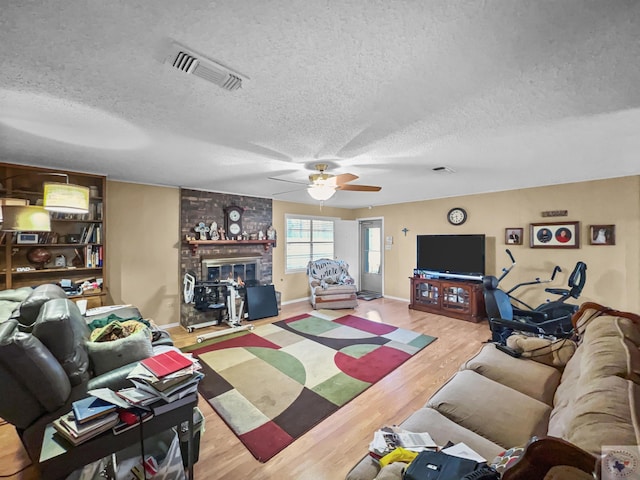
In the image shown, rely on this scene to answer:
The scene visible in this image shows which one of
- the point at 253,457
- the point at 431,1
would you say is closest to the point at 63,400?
the point at 253,457

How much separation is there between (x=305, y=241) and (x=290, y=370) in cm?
381

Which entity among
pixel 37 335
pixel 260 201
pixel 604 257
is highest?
pixel 260 201

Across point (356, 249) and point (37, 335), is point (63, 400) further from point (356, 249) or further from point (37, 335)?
point (356, 249)

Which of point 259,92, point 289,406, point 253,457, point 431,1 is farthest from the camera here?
point 289,406

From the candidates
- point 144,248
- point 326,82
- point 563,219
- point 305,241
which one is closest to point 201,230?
point 144,248

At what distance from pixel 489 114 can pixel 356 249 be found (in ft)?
17.2

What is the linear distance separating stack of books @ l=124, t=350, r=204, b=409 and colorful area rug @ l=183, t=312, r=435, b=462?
2.78ft

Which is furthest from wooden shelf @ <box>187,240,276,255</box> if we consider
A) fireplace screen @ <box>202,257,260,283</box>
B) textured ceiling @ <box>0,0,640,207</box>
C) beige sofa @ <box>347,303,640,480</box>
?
beige sofa @ <box>347,303,640,480</box>

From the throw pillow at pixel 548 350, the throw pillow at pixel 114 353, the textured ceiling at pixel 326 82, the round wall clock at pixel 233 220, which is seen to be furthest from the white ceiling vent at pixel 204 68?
the round wall clock at pixel 233 220

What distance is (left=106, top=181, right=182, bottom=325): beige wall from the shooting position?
3.93 m

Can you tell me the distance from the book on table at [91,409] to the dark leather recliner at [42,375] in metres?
0.28

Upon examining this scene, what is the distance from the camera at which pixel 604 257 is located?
3855 mm

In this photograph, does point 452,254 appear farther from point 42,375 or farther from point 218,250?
point 42,375

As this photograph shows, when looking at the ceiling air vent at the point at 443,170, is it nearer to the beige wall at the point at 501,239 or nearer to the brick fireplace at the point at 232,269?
the beige wall at the point at 501,239
